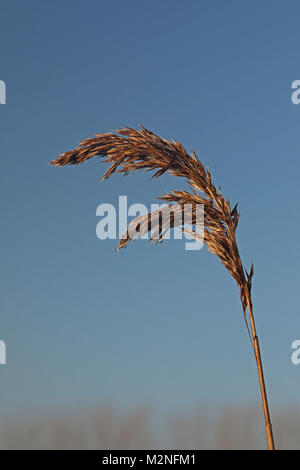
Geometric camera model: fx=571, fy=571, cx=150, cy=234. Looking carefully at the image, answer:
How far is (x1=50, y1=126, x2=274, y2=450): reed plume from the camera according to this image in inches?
163

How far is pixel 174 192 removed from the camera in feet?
14.5

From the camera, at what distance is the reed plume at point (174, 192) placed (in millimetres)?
4152

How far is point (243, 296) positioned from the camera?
4121 mm

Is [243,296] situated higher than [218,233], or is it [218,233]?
[218,233]
